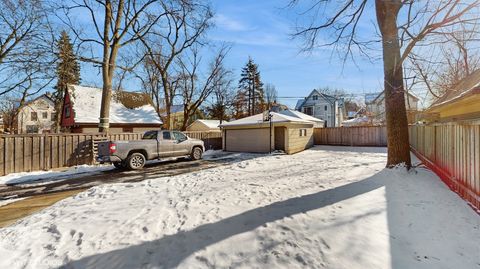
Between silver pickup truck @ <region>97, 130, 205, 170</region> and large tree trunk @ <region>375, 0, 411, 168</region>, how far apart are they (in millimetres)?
8851

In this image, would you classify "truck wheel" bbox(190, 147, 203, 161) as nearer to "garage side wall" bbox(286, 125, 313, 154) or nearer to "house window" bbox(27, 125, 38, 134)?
"garage side wall" bbox(286, 125, 313, 154)

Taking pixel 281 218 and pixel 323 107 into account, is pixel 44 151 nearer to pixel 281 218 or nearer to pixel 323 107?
pixel 281 218

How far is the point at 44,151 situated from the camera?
998 cm

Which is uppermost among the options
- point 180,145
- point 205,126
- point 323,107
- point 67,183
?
point 323,107

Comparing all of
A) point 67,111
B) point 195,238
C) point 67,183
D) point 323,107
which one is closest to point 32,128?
point 67,111

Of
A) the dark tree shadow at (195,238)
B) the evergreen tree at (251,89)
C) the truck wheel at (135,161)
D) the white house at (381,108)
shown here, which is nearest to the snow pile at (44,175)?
the truck wheel at (135,161)

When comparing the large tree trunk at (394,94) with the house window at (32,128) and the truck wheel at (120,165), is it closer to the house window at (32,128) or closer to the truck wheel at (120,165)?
the truck wheel at (120,165)

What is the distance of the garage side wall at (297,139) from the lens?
608 inches

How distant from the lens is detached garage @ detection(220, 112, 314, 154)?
15.5 meters

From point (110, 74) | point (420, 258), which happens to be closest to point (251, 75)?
point (110, 74)

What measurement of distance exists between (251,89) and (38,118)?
117 feet

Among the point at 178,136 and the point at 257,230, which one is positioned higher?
the point at 178,136

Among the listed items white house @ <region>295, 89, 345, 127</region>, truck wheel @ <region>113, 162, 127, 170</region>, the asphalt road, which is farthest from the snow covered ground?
white house @ <region>295, 89, 345, 127</region>

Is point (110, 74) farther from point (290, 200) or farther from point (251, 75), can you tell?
point (251, 75)
